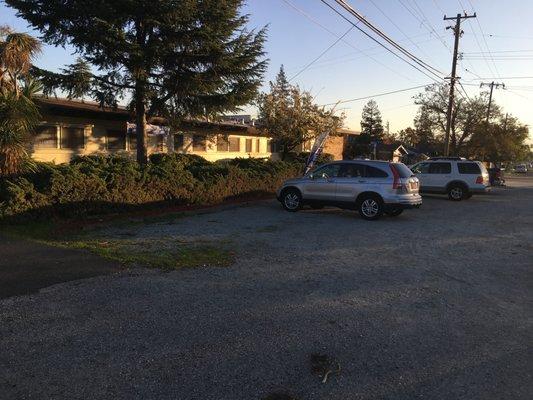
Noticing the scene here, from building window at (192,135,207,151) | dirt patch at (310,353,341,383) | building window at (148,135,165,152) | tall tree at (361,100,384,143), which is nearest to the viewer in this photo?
dirt patch at (310,353,341,383)

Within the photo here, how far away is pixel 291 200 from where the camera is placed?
1482 cm

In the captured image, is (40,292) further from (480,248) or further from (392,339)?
(480,248)

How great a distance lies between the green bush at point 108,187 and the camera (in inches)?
400

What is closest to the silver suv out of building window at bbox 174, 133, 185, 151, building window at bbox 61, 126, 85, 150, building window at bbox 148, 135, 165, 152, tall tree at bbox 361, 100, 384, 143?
building window at bbox 61, 126, 85, 150

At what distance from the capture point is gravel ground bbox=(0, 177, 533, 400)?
12.5 feet

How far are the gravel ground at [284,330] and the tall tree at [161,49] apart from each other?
10750mm

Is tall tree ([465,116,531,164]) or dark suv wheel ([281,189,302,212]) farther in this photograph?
tall tree ([465,116,531,164])

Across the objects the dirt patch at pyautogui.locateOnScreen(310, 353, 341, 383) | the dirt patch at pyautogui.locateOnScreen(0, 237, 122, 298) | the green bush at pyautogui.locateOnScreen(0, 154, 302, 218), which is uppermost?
the green bush at pyautogui.locateOnScreen(0, 154, 302, 218)

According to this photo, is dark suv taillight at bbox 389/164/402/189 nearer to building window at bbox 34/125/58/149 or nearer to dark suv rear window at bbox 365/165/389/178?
dark suv rear window at bbox 365/165/389/178

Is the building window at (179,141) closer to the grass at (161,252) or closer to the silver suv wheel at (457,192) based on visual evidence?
the silver suv wheel at (457,192)

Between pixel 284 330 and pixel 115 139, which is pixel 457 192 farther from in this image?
pixel 284 330

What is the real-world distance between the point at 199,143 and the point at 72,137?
8.46 meters

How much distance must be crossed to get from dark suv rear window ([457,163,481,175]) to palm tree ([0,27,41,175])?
17.7 meters

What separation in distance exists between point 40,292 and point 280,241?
195 inches
